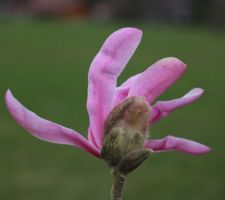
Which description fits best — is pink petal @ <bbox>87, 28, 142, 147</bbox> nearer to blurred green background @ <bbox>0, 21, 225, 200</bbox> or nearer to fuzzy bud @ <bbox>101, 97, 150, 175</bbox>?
fuzzy bud @ <bbox>101, 97, 150, 175</bbox>

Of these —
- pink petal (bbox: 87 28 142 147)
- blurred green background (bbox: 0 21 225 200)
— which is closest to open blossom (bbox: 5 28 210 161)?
pink petal (bbox: 87 28 142 147)

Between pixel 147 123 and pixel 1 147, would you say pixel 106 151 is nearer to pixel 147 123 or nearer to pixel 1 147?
A: pixel 147 123

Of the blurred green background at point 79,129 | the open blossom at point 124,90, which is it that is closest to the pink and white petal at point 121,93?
the open blossom at point 124,90

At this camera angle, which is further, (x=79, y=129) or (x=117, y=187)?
(x=79, y=129)

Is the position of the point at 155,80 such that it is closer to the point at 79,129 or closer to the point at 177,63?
the point at 177,63

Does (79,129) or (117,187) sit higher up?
(117,187)

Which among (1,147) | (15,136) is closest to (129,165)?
(1,147)

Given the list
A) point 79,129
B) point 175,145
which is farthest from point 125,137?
point 79,129
